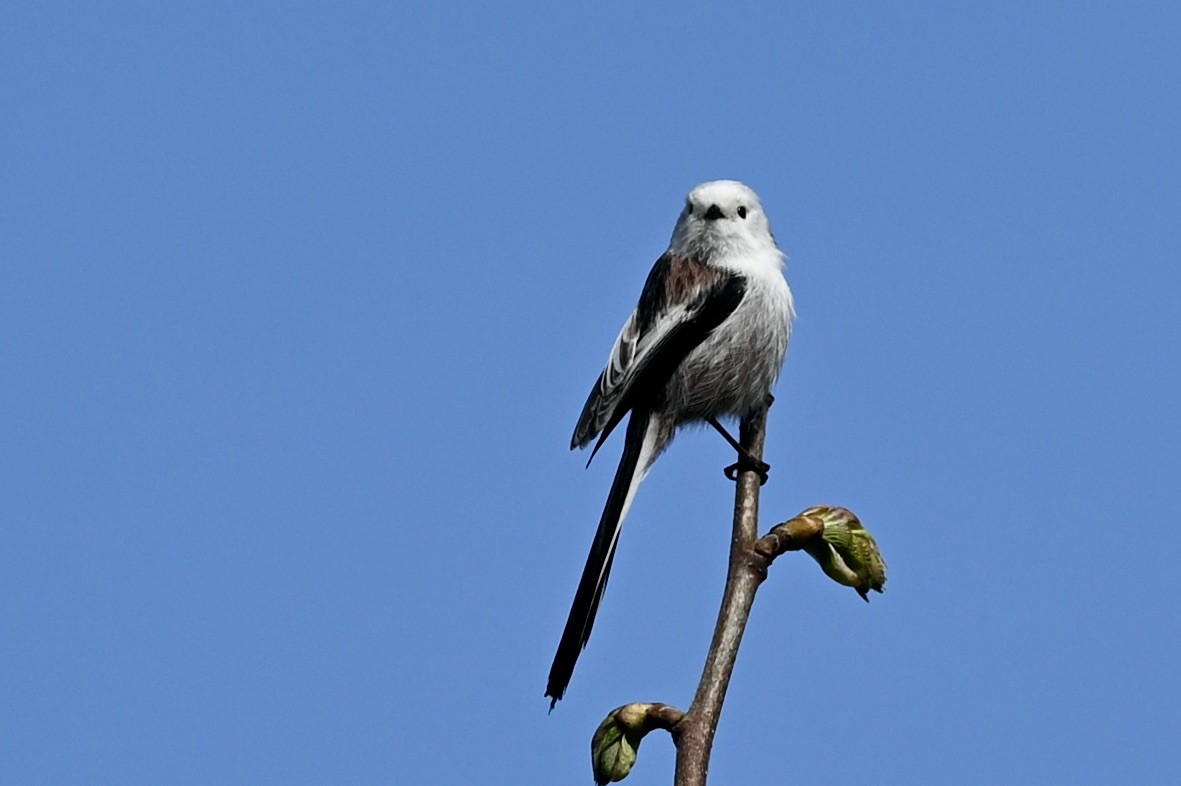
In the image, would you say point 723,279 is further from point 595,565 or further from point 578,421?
point 595,565

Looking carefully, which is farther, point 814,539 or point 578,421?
point 578,421

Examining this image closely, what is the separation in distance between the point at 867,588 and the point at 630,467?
5.35 ft

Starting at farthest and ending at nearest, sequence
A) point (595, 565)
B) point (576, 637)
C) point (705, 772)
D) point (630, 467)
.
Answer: point (630, 467), point (595, 565), point (576, 637), point (705, 772)

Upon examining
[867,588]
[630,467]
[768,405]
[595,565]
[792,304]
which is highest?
[792,304]

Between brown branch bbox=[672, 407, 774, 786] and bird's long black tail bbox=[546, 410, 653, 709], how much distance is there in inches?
25.3

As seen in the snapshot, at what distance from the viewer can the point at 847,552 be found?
107 inches

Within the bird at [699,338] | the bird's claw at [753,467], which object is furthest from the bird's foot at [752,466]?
the bird at [699,338]

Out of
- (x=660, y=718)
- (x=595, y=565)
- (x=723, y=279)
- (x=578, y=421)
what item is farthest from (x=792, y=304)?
(x=660, y=718)

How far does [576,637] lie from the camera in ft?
10.5

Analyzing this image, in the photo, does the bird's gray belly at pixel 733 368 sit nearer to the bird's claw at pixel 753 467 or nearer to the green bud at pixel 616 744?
the bird's claw at pixel 753 467

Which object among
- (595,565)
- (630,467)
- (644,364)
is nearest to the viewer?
(595,565)

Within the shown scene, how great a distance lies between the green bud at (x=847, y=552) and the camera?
2.71 m

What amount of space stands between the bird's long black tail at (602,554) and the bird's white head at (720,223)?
88cm

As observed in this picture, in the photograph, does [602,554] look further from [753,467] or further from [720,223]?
[720,223]
